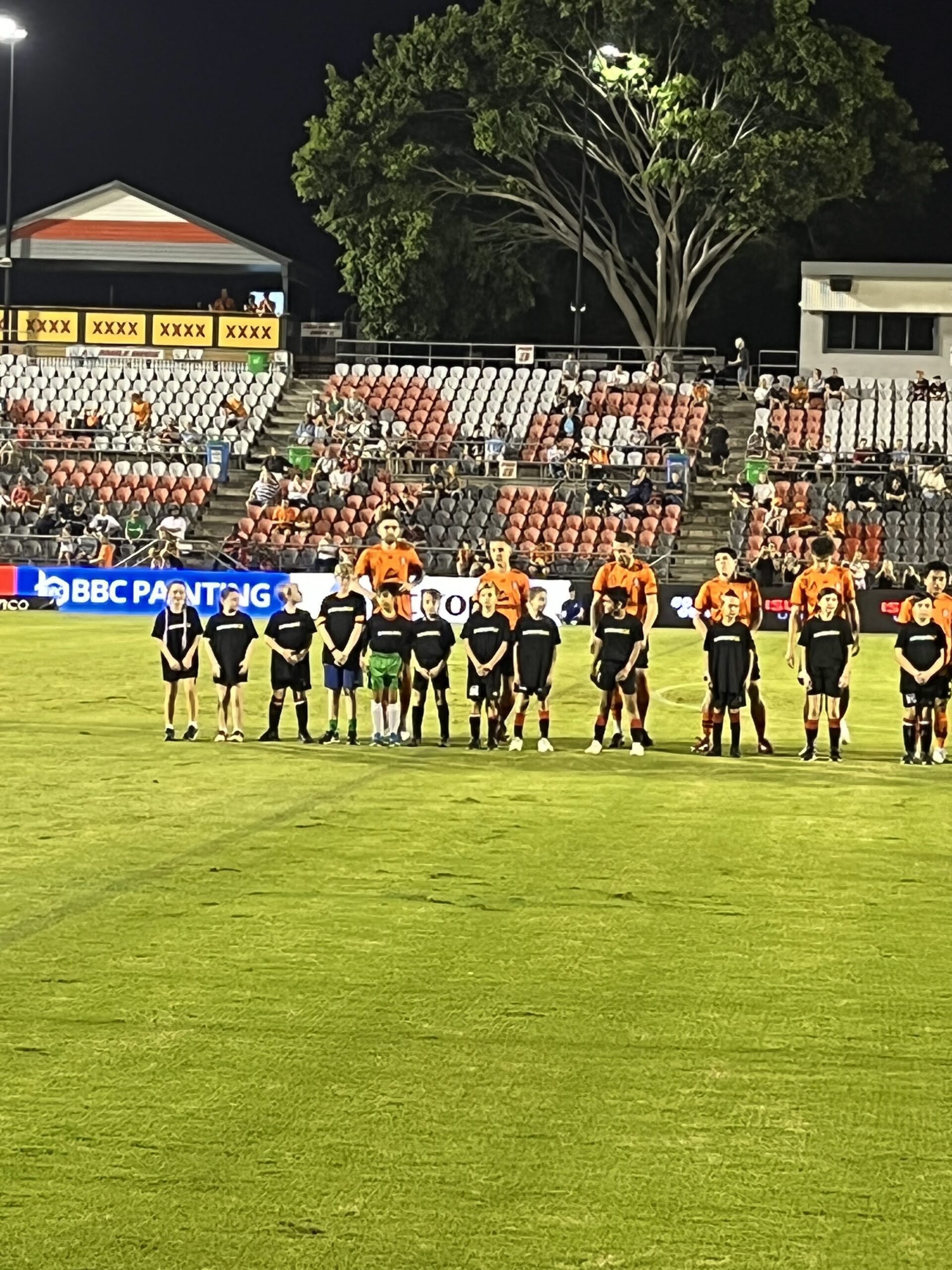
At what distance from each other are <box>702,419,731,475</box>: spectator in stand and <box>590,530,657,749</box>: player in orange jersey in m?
25.1

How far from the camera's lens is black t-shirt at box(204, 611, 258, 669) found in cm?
1647

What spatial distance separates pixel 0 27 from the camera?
44.4 meters

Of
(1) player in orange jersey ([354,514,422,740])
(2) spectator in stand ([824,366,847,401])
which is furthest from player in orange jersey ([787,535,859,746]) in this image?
(2) spectator in stand ([824,366,847,401])

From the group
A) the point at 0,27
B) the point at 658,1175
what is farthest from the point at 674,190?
the point at 658,1175

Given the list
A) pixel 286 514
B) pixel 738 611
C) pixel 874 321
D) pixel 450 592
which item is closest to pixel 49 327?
pixel 286 514

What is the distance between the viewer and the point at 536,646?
16422mm

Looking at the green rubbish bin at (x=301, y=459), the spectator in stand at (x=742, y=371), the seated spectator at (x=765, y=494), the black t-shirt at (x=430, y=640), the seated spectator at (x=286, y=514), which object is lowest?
the black t-shirt at (x=430, y=640)

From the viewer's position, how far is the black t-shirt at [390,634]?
16438 millimetres

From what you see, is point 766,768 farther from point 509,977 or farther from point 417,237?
point 417,237

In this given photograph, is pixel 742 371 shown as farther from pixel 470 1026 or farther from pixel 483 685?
pixel 470 1026

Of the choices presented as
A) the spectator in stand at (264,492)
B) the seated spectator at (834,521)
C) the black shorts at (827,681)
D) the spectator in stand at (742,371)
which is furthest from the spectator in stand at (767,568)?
the black shorts at (827,681)

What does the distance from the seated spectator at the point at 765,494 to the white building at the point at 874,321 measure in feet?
34.9

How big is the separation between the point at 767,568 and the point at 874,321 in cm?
1791

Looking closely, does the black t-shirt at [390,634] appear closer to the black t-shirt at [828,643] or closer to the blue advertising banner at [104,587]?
the black t-shirt at [828,643]
